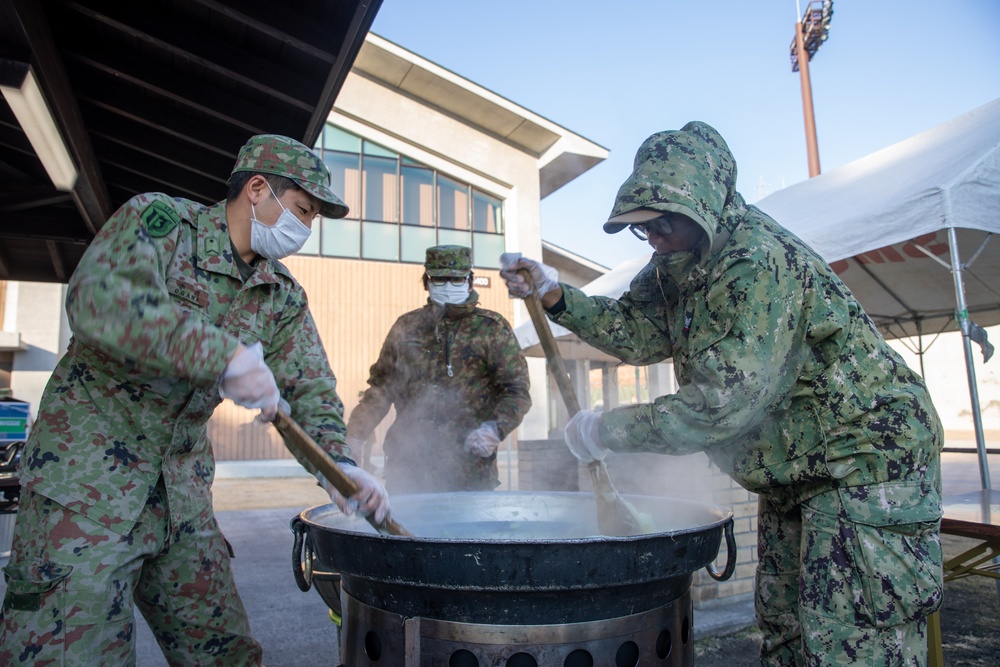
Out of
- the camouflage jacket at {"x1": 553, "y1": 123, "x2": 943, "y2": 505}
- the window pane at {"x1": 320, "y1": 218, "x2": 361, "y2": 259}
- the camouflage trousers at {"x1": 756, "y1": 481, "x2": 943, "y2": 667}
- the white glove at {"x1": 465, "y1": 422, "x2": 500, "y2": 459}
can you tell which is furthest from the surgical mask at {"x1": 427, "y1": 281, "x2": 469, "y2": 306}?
the window pane at {"x1": 320, "y1": 218, "x2": 361, "y2": 259}

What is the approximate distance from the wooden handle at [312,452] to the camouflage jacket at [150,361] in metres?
0.18

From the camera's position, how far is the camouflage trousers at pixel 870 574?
1671 millimetres

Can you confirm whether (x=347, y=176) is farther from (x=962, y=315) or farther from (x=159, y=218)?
(x=159, y=218)

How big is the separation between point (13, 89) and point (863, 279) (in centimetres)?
690

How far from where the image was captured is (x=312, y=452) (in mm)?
1674

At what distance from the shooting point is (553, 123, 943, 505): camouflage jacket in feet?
5.54

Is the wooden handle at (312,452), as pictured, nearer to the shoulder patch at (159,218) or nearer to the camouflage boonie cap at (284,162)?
the shoulder patch at (159,218)

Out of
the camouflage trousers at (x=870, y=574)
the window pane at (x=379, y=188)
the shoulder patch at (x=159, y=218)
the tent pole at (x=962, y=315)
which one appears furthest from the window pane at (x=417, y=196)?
the camouflage trousers at (x=870, y=574)

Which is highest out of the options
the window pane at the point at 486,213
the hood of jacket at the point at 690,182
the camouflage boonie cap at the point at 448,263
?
the window pane at the point at 486,213

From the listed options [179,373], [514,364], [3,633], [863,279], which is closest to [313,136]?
[514,364]

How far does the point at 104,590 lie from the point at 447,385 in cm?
211

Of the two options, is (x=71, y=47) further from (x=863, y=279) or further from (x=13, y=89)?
(x=863, y=279)

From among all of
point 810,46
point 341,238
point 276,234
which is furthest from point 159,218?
point 810,46

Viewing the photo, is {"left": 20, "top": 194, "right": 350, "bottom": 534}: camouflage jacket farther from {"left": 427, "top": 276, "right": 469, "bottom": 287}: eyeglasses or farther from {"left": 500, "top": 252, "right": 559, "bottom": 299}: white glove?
{"left": 427, "top": 276, "right": 469, "bottom": 287}: eyeglasses
